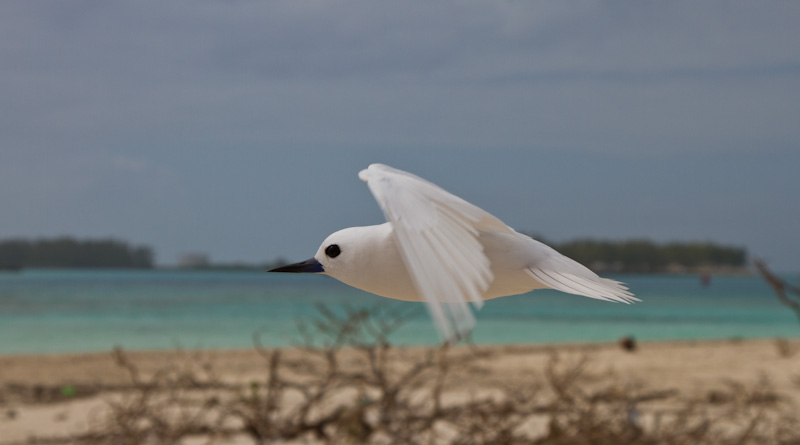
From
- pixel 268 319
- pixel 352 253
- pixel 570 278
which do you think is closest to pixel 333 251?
pixel 352 253

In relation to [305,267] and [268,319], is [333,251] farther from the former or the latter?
[268,319]

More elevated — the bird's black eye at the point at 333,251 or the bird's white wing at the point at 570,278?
the bird's black eye at the point at 333,251

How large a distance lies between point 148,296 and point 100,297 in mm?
3363

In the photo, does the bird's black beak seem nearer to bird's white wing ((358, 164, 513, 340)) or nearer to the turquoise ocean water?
bird's white wing ((358, 164, 513, 340))

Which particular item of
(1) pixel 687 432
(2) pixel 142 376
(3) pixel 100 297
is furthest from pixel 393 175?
(3) pixel 100 297

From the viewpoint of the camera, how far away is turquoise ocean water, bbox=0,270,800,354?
2692cm

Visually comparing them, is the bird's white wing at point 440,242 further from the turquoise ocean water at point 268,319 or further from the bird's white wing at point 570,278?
the turquoise ocean water at point 268,319

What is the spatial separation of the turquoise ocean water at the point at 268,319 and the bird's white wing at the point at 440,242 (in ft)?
53.4

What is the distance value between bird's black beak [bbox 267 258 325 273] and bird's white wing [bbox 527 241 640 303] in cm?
17

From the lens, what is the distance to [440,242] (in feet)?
1.76

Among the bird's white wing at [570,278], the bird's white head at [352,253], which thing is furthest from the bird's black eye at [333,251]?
the bird's white wing at [570,278]

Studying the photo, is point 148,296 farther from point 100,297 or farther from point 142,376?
point 142,376

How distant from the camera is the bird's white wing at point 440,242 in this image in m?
0.45

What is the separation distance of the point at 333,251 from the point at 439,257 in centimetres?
11
